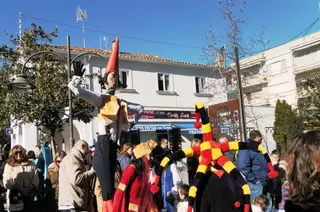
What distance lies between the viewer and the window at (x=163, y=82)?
26678 mm

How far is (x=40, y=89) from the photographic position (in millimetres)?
14531

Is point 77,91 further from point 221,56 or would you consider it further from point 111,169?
point 221,56

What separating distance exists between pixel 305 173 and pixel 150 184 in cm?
223

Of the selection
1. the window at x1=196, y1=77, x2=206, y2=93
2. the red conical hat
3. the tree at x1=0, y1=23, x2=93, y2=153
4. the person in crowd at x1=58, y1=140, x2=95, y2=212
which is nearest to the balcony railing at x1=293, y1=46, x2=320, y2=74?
the window at x1=196, y1=77, x2=206, y2=93

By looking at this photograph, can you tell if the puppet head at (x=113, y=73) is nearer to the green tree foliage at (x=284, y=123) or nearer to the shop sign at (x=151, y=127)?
the shop sign at (x=151, y=127)

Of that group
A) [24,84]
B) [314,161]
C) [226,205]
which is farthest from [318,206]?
[24,84]

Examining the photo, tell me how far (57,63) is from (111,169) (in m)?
12.9

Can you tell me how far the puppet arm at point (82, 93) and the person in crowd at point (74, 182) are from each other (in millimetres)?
1783

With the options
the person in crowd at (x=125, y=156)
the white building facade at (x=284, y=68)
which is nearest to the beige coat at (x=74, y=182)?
the person in crowd at (x=125, y=156)

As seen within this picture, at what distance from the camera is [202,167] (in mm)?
2955

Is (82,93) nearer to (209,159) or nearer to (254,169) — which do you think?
(209,159)

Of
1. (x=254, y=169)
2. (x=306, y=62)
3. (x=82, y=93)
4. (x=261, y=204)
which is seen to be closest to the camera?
(x=82, y=93)

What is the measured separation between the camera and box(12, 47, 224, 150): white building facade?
23484mm

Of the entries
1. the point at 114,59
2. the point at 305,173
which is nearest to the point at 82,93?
the point at 114,59
